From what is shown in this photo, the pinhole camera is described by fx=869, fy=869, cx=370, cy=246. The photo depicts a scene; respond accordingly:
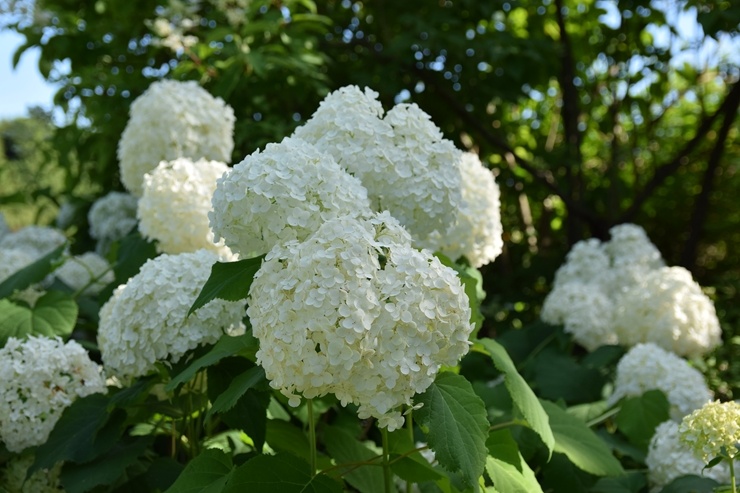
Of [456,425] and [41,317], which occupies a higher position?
[456,425]

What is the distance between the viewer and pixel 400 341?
160 cm

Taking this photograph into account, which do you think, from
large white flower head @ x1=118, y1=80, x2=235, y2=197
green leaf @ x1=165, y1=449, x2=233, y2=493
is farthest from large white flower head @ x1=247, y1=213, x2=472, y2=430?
large white flower head @ x1=118, y1=80, x2=235, y2=197

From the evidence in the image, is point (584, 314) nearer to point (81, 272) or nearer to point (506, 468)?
point (506, 468)

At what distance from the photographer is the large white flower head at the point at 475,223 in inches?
109

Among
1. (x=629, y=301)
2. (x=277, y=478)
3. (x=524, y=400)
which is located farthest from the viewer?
(x=629, y=301)

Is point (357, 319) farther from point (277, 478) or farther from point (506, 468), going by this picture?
point (506, 468)

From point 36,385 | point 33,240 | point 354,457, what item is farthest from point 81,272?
point 354,457

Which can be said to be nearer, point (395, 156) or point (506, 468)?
point (506, 468)

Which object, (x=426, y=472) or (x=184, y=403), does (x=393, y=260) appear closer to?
(x=426, y=472)

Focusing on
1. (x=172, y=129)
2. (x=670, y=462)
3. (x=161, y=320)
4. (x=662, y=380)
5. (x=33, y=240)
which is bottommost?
(x=33, y=240)

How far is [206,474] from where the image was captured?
193cm

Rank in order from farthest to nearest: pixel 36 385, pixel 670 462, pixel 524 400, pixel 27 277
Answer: pixel 27 277, pixel 670 462, pixel 36 385, pixel 524 400

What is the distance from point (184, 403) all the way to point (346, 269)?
0.93 metres

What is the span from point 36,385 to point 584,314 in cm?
245
